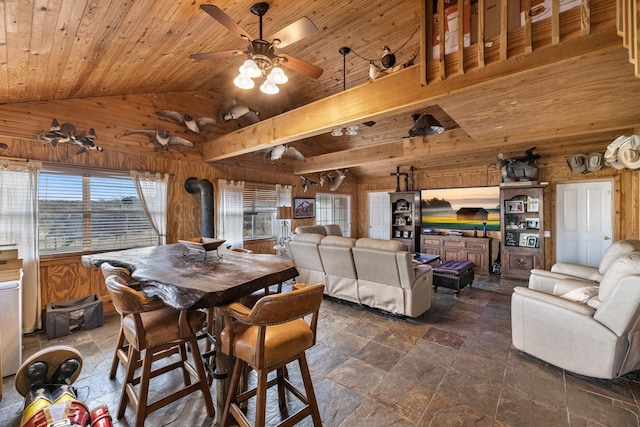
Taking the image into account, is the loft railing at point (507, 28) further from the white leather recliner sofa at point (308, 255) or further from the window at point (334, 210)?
the window at point (334, 210)

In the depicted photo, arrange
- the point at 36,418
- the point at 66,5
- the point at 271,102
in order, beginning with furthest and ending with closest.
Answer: the point at 271,102 < the point at 66,5 < the point at 36,418

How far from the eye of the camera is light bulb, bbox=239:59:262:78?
224cm

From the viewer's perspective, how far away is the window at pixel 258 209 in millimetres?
5719

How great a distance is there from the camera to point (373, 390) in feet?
7.13

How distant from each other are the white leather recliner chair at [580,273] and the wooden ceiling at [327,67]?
154 centimetres

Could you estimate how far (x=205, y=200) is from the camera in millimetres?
4711

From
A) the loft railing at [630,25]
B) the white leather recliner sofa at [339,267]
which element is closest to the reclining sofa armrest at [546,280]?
the white leather recliner sofa at [339,267]

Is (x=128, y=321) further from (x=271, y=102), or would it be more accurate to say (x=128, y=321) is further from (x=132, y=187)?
(x=271, y=102)

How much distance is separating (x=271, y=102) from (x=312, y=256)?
149 inches

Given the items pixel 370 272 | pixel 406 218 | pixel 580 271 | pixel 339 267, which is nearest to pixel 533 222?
pixel 580 271

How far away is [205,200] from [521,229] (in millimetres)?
6513

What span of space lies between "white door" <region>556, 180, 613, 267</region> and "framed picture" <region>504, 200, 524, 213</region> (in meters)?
0.64

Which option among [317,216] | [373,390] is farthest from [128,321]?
[317,216]

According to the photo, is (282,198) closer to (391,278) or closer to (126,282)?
(391,278)
